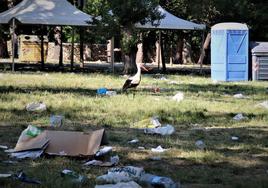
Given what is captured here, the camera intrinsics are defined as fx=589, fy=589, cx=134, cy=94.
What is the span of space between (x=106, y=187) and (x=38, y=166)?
1.52m

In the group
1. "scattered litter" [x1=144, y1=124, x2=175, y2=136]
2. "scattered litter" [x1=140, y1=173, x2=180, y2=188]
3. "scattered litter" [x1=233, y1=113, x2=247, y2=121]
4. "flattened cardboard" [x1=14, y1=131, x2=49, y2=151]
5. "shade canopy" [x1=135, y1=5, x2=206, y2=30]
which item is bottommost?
"scattered litter" [x1=233, y1=113, x2=247, y2=121]

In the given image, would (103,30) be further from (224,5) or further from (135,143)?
(135,143)

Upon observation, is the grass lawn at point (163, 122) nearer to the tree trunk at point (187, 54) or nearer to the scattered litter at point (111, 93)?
the scattered litter at point (111, 93)

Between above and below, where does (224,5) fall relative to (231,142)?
above

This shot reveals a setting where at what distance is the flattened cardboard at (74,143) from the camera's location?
7449mm

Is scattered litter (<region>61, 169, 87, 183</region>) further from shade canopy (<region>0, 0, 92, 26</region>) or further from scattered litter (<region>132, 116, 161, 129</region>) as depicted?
shade canopy (<region>0, 0, 92, 26</region>)

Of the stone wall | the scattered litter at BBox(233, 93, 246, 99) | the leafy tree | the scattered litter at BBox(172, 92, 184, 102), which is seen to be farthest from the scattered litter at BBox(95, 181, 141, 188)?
the stone wall

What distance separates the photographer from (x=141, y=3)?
25.8 metres

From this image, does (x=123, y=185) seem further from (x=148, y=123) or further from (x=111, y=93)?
(x=111, y=93)

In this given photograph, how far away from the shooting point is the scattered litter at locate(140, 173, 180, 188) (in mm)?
5867

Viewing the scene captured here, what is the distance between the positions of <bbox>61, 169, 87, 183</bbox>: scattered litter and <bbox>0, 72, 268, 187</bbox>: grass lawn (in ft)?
0.24

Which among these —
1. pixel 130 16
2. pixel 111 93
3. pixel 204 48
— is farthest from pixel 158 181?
pixel 204 48

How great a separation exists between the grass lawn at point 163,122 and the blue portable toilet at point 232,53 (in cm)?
586

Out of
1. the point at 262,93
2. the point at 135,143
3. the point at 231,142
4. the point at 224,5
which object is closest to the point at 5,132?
the point at 135,143
